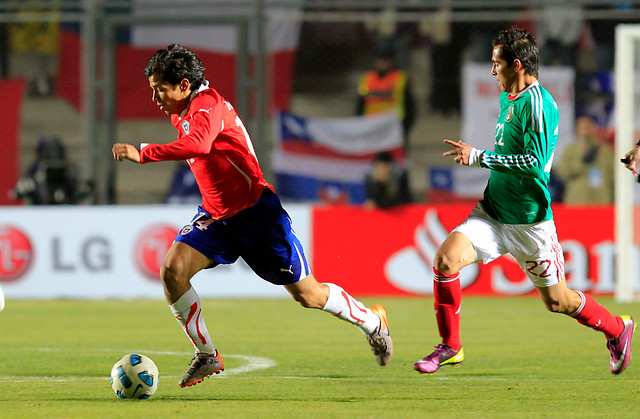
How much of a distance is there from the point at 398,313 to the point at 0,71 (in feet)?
25.4

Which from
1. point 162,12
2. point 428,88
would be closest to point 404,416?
point 428,88

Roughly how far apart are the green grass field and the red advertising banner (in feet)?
3.42

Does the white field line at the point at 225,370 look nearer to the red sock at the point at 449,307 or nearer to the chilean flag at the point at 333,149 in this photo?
the red sock at the point at 449,307

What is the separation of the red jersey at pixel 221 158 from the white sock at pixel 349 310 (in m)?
0.77

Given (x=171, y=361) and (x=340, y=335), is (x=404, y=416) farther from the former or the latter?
(x=340, y=335)

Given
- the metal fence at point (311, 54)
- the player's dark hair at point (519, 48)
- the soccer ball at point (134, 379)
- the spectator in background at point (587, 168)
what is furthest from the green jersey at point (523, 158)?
the spectator in background at point (587, 168)

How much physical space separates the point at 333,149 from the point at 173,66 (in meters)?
10.1

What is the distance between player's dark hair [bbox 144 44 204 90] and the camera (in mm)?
6754

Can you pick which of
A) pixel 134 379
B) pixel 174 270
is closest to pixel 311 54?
pixel 174 270

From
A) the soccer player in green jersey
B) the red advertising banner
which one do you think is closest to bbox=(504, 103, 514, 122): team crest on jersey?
the soccer player in green jersey

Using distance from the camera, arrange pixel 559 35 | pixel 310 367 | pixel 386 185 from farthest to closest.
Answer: pixel 559 35 < pixel 386 185 < pixel 310 367

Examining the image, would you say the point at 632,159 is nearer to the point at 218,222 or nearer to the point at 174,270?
the point at 218,222

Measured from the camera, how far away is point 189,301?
6.99 m

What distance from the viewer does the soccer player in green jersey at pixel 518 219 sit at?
706 centimetres
